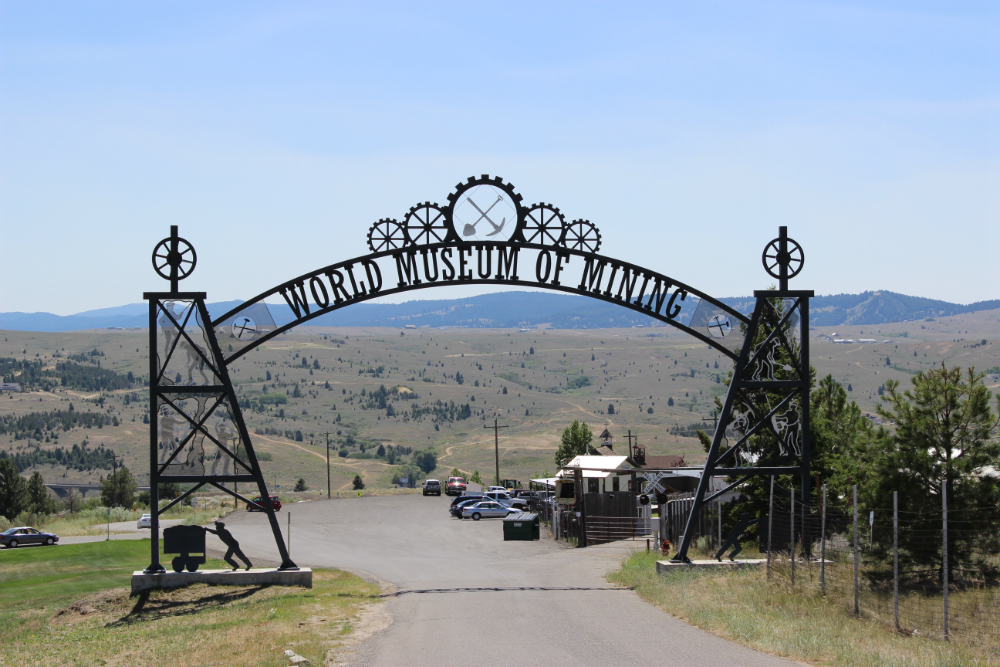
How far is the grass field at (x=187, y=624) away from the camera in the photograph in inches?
521

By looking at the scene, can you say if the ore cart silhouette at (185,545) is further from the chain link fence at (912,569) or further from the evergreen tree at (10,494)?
the evergreen tree at (10,494)

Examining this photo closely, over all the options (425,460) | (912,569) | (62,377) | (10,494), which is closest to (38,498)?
(10,494)

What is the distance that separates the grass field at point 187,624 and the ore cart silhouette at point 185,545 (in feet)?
2.21

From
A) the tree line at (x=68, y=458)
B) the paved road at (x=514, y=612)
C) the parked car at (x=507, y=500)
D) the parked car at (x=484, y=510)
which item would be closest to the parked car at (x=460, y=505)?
the parked car at (x=484, y=510)

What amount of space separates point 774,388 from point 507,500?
110 feet

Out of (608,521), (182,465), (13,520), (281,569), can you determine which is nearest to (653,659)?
(281,569)

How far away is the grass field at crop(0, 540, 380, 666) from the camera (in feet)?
43.4

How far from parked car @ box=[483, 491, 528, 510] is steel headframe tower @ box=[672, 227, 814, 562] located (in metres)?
31.4

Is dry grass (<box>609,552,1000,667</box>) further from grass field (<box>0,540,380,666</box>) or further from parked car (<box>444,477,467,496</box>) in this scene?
parked car (<box>444,477,467,496</box>)

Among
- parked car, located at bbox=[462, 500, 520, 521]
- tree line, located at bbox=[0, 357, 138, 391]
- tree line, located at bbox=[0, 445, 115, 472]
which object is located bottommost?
tree line, located at bbox=[0, 445, 115, 472]

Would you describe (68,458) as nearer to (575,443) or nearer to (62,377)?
(62,377)

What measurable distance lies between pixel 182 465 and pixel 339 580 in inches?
171

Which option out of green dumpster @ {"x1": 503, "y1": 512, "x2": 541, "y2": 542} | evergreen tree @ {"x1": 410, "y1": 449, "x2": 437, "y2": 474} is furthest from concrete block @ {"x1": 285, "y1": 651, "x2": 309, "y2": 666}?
evergreen tree @ {"x1": 410, "y1": 449, "x2": 437, "y2": 474}

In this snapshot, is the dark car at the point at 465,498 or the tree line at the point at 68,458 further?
the tree line at the point at 68,458
